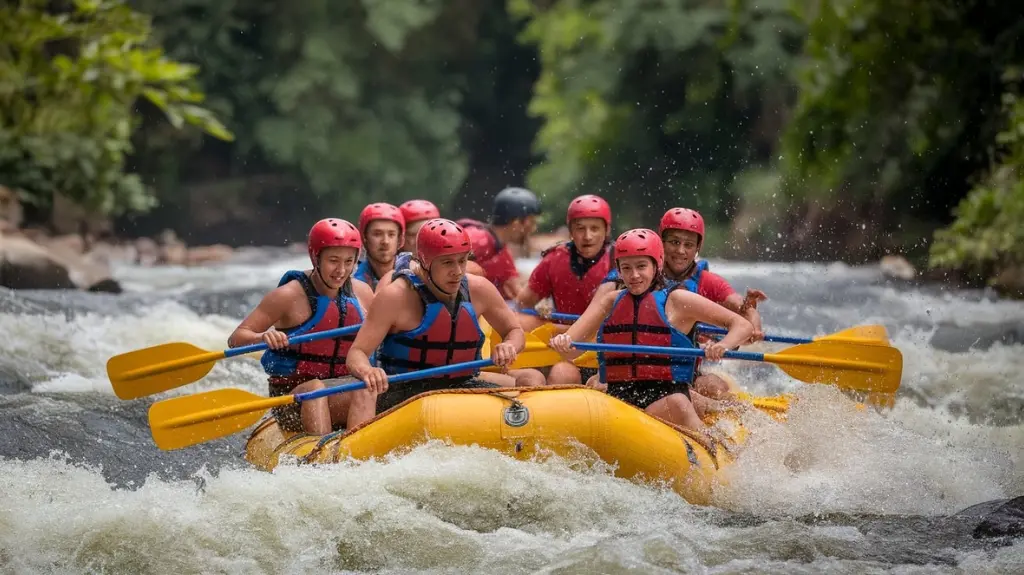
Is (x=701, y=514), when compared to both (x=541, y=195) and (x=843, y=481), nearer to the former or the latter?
(x=843, y=481)

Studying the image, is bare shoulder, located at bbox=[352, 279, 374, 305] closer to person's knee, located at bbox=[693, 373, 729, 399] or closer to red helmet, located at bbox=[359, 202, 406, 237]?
red helmet, located at bbox=[359, 202, 406, 237]

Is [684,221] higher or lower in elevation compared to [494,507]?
higher

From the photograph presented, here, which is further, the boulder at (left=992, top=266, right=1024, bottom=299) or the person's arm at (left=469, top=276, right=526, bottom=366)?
the boulder at (left=992, top=266, right=1024, bottom=299)

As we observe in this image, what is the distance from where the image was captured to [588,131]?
22609mm

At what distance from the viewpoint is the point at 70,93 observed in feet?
48.5

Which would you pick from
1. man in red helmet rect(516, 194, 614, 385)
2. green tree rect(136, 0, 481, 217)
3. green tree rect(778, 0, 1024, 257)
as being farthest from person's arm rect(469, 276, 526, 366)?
green tree rect(136, 0, 481, 217)

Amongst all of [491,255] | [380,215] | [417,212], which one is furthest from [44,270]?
[380,215]

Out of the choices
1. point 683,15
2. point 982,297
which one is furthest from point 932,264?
point 683,15

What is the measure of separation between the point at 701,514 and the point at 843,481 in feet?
2.99

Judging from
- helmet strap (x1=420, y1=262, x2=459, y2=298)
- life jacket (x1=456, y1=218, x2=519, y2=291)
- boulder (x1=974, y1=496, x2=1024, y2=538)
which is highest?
life jacket (x1=456, y1=218, x2=519, y2=291)

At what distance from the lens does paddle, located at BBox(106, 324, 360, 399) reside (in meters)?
5.96

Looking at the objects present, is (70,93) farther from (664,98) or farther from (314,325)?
(664,98)

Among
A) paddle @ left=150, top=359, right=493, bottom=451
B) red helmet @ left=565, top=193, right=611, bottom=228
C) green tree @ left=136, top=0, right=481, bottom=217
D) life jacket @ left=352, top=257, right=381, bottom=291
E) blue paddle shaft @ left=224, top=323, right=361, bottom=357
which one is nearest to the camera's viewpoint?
paddle @ left=150, top=359, right=493, bottom=451

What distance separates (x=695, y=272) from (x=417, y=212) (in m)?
1.69
